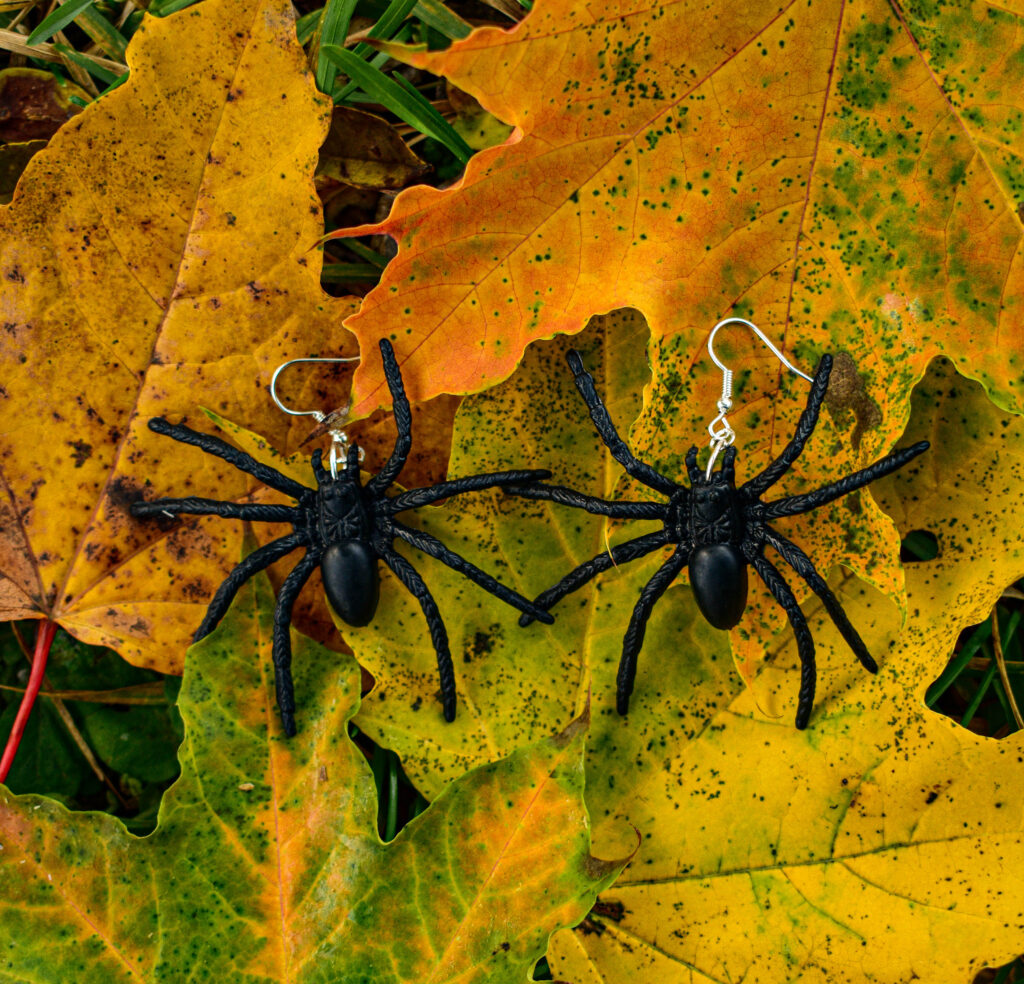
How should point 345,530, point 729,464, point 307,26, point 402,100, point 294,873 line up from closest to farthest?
point 294,873, point 729,464, point 345,530, point 402,100, point 307,26

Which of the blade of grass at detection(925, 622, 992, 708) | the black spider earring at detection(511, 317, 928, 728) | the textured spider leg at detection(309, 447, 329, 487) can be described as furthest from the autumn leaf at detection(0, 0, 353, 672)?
the blade of grass at detection(925, 622, 992, 708)

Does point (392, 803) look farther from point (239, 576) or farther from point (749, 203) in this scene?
point (749, 203)

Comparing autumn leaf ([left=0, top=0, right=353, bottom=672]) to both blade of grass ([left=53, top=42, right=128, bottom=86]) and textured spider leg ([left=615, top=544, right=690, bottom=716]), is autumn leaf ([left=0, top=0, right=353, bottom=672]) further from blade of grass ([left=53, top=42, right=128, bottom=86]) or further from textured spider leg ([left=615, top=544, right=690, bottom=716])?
textured spider leg ([left=615, top=544, right=690, bottom=716])

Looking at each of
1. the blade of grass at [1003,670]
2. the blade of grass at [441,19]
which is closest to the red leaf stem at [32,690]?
the blade of grass at [441,19]

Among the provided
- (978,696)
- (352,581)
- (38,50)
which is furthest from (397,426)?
(978,696)

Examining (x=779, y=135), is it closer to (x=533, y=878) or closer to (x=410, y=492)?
(x=410, y=492)
